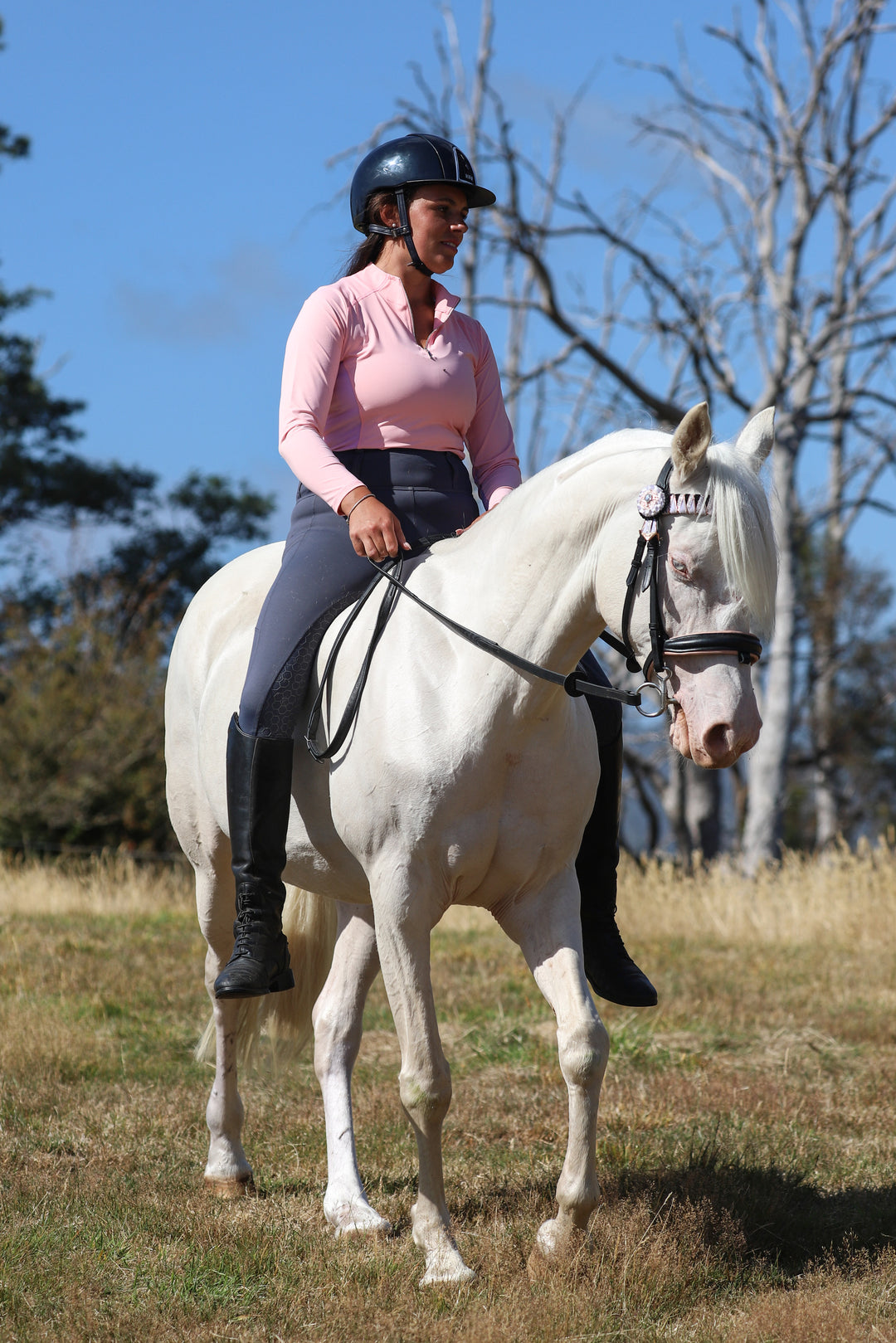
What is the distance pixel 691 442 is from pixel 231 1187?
124 inches

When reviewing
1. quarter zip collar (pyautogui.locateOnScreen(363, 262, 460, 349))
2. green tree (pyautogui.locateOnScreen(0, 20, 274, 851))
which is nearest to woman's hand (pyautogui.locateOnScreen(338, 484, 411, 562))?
quarter zip collar (pyautogui.locateOnScreen(363, 262, 460, 349))

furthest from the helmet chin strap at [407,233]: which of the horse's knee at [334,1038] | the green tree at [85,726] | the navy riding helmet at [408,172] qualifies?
the green tree at [85,726]

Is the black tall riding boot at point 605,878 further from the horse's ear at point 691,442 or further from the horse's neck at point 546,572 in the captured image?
the horse's ear at point 691,442

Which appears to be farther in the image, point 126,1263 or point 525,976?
point 525,976

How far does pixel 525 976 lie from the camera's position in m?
8.40

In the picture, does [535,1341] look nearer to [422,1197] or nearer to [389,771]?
[422,1197]

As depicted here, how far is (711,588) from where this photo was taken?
3232mm

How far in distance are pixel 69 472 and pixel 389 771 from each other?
26465 millimetres

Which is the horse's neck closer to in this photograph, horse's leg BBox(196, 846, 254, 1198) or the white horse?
the white horse

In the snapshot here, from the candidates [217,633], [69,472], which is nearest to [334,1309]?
[217,633]

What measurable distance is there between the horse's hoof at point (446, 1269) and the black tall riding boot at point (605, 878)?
97cm

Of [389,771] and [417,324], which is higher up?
[417,324]

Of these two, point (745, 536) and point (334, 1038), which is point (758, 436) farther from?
point (334, 1038)

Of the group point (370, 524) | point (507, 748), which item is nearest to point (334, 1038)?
point (507, 748)
